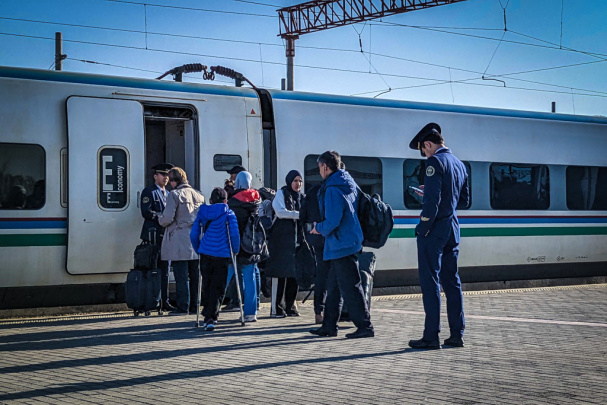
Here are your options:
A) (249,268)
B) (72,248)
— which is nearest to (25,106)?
→ (72,248)

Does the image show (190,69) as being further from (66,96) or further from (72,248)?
(72,248)

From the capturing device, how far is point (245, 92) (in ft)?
43.9

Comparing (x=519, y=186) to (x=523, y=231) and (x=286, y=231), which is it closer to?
(x=523, y=231)

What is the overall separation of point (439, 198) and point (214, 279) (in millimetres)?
2893

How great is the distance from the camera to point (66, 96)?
11.8 metres

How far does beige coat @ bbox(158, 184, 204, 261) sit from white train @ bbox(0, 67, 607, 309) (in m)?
0.82

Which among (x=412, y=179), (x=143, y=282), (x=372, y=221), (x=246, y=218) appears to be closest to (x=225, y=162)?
(x=246, y=218)

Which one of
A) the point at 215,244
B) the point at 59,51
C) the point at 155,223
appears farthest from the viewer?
the point at 59,51

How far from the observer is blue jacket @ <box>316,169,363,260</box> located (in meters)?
9.05

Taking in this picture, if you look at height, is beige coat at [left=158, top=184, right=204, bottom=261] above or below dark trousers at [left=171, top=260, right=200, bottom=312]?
above

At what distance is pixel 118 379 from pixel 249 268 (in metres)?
3.92

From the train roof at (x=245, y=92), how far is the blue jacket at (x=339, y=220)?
4.23m

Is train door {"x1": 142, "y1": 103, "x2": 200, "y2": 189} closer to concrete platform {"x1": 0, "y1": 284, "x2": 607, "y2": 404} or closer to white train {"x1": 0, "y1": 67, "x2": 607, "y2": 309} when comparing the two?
white train {"x1": 0, "y1": 67, "x2": 607, "y2": 309}

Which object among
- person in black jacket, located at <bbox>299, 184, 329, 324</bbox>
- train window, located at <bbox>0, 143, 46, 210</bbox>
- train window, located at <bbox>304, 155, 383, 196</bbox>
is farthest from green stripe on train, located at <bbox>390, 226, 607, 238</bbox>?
train window, located at <bbox>0, 143, 46, 210</bbox>
